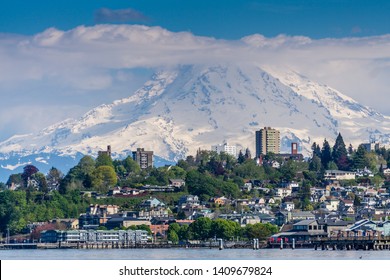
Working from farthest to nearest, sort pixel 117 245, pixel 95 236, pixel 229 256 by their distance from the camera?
pixel 95 236, pixel 117 245, pixel 229 256

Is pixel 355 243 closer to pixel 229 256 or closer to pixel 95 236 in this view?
pixel 229 256

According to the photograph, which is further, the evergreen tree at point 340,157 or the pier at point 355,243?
the evergreen tree at point 340,157

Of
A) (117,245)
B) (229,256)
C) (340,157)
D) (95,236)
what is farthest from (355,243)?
(340,157)

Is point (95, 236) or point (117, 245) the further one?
point (95, 236)

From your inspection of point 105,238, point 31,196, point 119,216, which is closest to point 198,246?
point 105,238

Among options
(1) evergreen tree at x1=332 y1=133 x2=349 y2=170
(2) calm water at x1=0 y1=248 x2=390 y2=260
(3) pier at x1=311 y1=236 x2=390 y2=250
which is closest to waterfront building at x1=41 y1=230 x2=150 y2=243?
(3) pier at x1=311 y1=236 x2=390 y2=250

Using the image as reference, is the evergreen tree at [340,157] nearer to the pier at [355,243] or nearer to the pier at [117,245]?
the pier at [117,245]

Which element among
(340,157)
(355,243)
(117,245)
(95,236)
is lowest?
(117,245)

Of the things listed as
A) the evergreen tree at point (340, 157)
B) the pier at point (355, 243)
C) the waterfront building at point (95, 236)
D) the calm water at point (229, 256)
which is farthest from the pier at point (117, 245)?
the evergreen tree at point (340, 157)

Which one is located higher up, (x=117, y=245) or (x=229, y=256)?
(x=117, y=245)
